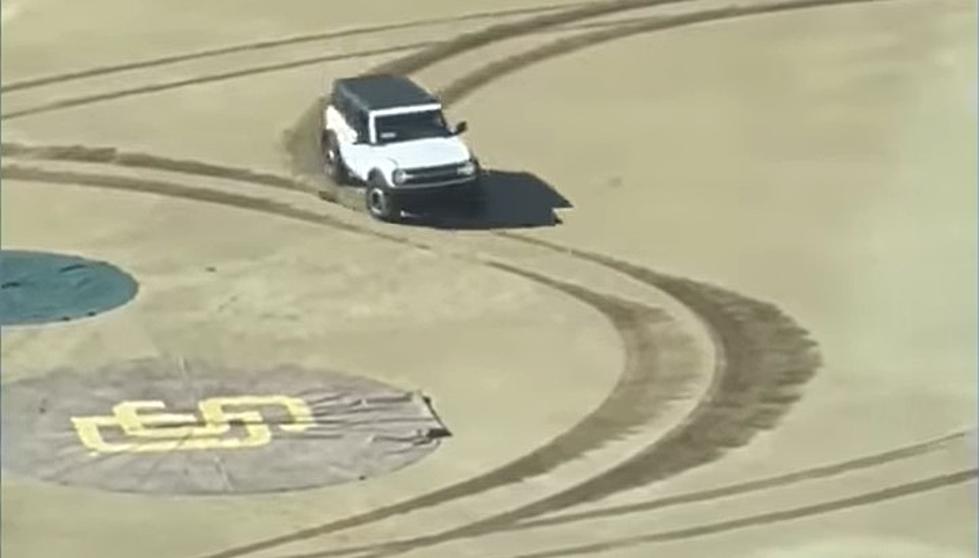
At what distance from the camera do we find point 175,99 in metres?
1.44

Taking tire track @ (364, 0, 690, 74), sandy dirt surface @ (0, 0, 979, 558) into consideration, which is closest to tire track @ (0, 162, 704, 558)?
sandy dirt surface @ (0, 0, 979, 558)

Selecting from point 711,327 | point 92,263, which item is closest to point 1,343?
point 92,263

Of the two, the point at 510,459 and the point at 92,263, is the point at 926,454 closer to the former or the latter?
the point at 510,459

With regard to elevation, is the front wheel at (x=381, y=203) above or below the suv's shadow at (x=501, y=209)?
below

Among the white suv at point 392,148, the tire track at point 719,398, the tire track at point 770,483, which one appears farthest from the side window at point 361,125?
the tire track at point 770,483

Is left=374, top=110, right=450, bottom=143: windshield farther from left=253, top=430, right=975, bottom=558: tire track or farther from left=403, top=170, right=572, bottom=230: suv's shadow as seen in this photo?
left=253, top=430, right=975, bottom=558: tire track

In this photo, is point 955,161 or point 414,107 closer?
point 414,107

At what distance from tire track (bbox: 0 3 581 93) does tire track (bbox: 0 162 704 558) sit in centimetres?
5

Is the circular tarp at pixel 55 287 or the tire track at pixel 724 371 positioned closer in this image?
the circular tarp at pixel 55 287

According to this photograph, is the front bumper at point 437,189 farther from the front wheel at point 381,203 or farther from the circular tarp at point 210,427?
the circular tarp at point 210,427

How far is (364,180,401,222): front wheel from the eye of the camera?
132cm

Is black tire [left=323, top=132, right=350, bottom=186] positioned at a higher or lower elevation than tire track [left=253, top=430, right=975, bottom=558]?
higher

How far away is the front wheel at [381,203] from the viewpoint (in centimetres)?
132

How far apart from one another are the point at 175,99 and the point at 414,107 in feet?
0.64
